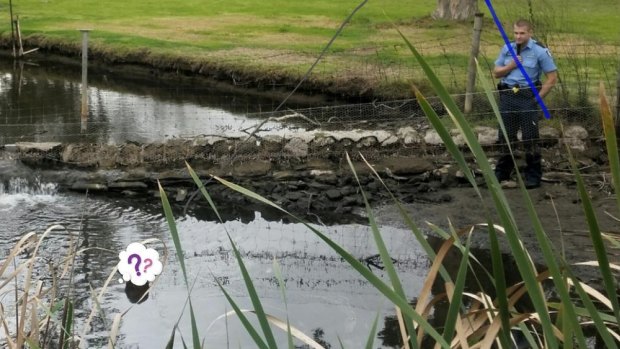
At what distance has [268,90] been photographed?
1470cm

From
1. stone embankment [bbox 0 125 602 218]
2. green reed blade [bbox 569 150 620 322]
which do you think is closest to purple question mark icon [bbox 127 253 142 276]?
stone embankment [bbox 0 125 602 218]

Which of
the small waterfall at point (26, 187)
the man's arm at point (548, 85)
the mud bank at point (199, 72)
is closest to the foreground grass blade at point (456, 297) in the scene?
the man's arm at point (548, 85)

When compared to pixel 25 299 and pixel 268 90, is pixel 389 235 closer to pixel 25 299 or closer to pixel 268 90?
pixel 25 299

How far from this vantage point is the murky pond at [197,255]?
19.5 ft

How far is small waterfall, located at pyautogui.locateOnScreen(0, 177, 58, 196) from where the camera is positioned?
9039mm

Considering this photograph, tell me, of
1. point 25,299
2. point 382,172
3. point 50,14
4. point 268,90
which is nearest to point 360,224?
point 382,172

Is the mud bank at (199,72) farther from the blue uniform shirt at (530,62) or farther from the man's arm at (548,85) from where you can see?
the man's arm at (548,85)

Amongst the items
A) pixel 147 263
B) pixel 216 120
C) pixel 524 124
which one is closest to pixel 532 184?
pixel 524 124

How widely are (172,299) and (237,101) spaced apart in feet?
25.8

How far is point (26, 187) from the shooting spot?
9.20 m

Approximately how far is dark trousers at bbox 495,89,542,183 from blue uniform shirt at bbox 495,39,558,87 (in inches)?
4.7

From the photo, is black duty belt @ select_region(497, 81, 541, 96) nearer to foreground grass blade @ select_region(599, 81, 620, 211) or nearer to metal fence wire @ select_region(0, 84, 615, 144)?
metal fence wire @ select_region(0, 84, 615, 144)

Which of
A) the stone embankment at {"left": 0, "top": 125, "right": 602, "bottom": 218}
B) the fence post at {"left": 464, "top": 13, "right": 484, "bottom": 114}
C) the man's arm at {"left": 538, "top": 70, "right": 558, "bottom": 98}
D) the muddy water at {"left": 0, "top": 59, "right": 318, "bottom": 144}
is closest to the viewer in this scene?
the man's arm at {"left": 538, "top": 70, "right": 558, "bottom": 98}

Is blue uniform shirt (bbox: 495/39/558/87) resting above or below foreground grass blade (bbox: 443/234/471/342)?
above
